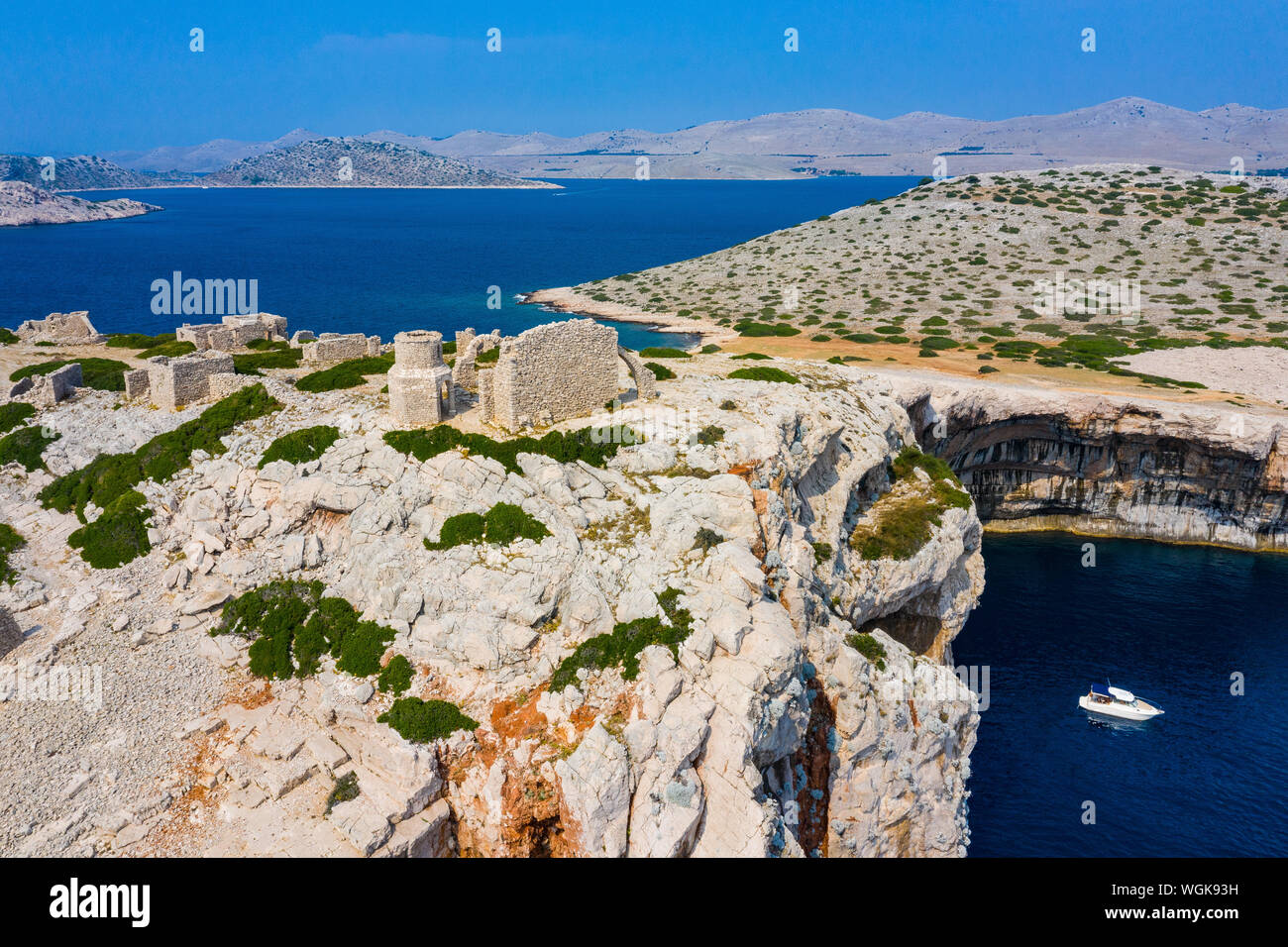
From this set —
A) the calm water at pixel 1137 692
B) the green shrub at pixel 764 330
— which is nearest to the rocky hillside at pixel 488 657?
the calm water at pixel 1137 692

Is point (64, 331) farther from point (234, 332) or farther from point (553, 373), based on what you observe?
point (553, 373)

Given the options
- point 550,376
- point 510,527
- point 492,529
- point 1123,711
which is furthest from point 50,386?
point 1123,711

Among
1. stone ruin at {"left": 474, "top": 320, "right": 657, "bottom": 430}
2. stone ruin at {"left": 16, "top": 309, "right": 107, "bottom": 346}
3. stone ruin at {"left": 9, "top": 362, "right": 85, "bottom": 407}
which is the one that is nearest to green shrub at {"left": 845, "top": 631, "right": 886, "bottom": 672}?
stone ruin at {"left": 474, "top": 320, "right": 657, "bottom": 430}

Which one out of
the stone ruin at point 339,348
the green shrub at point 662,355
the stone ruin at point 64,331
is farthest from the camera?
the stone ruin at point 64,331

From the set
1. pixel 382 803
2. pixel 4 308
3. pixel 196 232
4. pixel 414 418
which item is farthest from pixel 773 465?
pixel 196 232

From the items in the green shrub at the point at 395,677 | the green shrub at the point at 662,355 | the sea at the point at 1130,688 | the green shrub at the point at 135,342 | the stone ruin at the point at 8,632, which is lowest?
the sea at the point at 1130,688

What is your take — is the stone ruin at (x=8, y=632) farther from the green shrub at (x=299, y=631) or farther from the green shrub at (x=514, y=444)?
the green shrub at (x=514, y=444)
